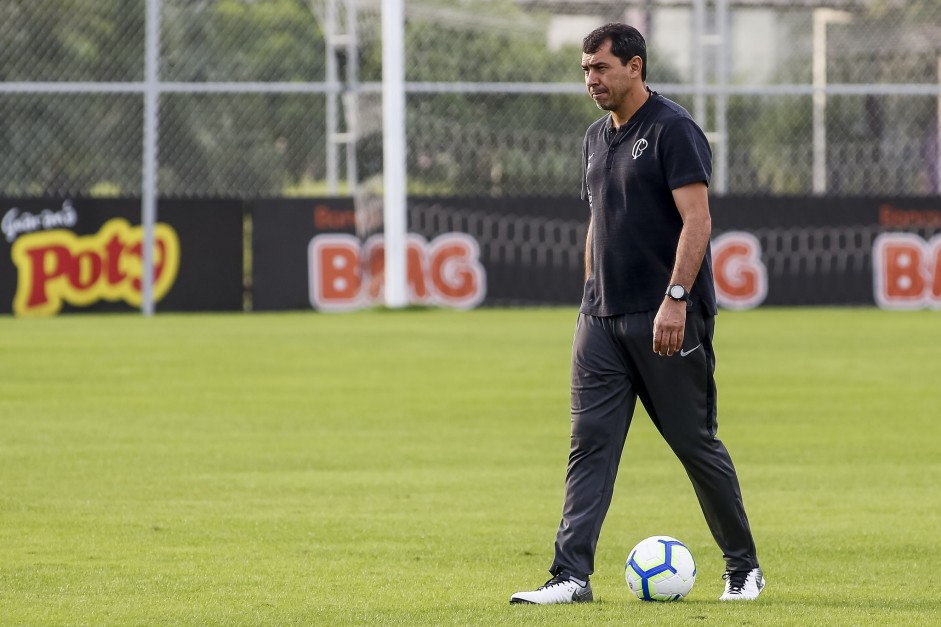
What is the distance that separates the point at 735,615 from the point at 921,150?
78.4 feet

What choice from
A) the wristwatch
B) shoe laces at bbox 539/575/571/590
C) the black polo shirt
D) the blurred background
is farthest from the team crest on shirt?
the blurred background

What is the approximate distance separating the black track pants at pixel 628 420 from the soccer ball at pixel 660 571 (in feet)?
0.59

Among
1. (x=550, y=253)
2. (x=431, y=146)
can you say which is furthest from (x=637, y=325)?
(x=431, y=146)

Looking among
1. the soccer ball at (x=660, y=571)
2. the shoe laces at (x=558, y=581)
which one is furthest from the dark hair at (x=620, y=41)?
the shoe laces at (x=558, y=581)

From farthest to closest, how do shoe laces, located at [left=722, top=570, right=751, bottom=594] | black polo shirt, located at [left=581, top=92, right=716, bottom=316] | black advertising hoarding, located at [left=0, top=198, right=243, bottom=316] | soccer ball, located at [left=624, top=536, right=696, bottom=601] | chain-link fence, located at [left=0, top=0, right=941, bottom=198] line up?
chain-link fence, located at [left=0, top=0, right=941, bottom=198]
black advertising hoarding, located at [left=0, top=198, right=243, bottom=316]
shoe laces, located at [left=722, top=570, right=751, bottom=594]
soccer ball, located at [left=624, top=536, right=696, bottom=601]
black polo shirt, located at [left=581, top=92, right=716, bottom=316]

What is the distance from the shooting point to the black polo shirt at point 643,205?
6188 mm

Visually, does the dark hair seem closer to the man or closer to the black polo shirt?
the man

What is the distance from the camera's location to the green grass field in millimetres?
6434

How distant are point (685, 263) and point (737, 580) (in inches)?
46.6

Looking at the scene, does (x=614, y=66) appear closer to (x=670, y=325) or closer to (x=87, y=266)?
(x=670, y=325)

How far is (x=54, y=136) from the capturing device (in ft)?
90.3

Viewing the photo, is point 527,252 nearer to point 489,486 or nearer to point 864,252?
point 864,252

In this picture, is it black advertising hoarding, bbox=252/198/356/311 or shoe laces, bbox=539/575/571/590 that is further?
black advertising hoarding, bbox=252/198/356/311

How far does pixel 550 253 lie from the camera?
82.9ft
